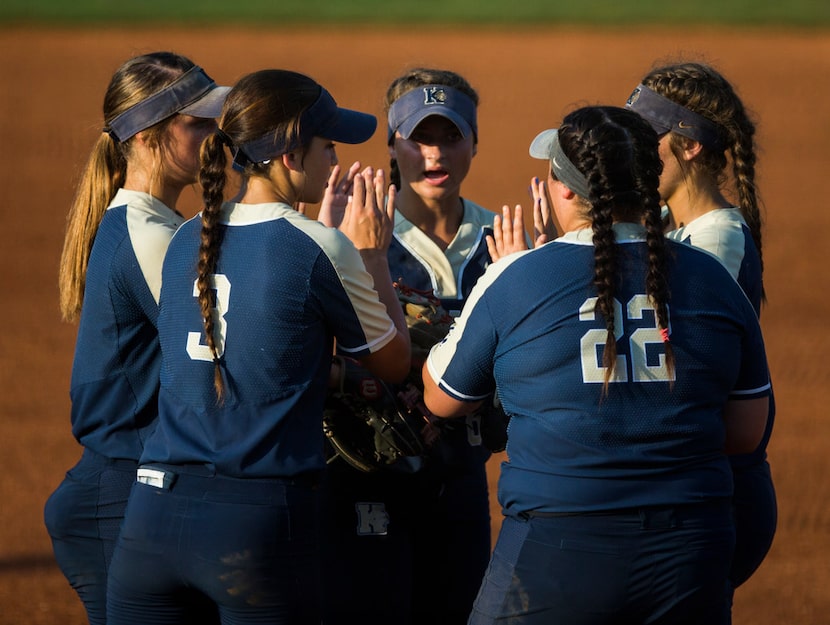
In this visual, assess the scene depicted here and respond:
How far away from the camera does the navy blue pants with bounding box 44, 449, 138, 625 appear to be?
11.0 ft

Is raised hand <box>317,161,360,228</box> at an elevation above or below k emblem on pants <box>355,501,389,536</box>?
above

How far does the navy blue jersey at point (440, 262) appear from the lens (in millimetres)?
4148

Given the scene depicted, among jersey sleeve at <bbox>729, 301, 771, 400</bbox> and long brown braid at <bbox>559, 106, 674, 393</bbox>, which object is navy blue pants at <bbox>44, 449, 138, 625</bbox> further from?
jersey sleeve at <bbox>729, 301, 771, 400</bbox>

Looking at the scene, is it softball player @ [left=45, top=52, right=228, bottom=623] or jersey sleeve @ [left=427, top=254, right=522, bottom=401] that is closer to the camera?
jersey sleeve @ [left=427, top=254, right=522, bottom=401]

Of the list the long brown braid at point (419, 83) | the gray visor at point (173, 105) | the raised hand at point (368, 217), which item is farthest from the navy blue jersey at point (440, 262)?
the gray visor at point (173, 105)

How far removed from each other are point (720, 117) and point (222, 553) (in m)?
2.09

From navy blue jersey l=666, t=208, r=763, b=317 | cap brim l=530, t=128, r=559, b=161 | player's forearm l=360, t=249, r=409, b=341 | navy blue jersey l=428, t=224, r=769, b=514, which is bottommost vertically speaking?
navy blue jersey l=428, t=224, r=769, b=514

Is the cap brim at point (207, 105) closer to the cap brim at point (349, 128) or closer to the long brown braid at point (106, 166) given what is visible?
the long brown braid at point (106, 166)

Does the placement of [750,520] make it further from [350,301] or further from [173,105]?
[173,105]

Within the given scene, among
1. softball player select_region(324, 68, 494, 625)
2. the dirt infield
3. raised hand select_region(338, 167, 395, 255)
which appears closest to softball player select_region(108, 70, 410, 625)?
raised hand select_region(338, 167, 395, 255)

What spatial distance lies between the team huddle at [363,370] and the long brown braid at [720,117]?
0.04 metres

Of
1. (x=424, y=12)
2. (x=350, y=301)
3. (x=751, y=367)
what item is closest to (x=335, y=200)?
(x=350, y=301)

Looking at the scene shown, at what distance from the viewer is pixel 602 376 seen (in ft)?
9.16

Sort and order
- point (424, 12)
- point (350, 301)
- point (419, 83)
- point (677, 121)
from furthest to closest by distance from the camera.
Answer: point (424, 12) < point (419, 83) < point (677, 121) < point (350, 301)
